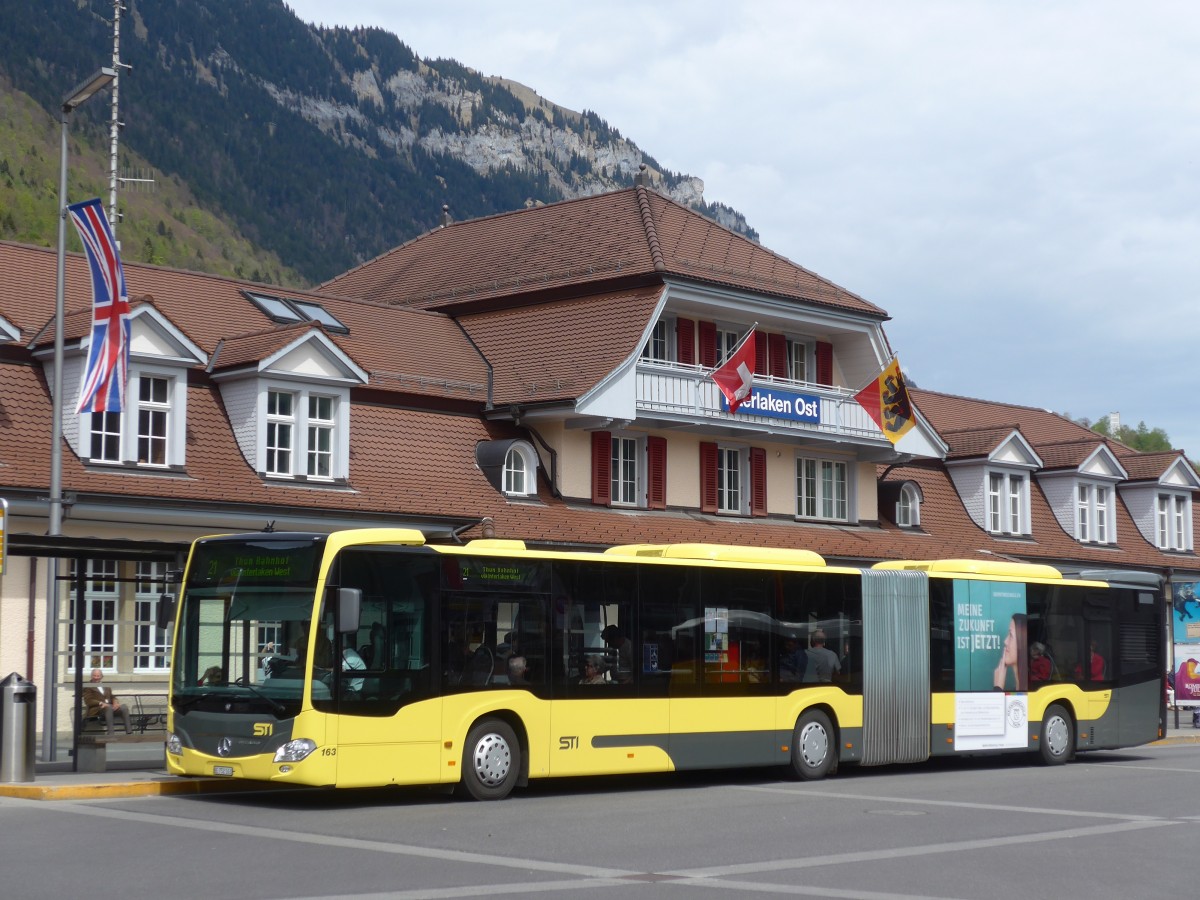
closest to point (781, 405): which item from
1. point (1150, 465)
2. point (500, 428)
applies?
point (500, 428)

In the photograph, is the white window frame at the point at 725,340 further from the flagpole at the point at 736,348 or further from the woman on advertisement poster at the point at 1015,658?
the woman on advertisement poster at the point at 1015,658

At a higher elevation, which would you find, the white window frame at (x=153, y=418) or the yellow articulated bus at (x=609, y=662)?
the white window frame at (x=153, y=418)

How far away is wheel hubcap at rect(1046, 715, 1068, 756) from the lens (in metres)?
26.4

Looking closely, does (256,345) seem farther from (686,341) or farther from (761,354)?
(761,354)

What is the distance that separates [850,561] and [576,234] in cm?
955

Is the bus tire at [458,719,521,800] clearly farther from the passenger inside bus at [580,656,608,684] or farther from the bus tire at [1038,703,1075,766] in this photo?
the bus tire at [1038,703,1075,766]

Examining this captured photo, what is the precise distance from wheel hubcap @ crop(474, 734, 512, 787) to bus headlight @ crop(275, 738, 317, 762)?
2277 millimetres

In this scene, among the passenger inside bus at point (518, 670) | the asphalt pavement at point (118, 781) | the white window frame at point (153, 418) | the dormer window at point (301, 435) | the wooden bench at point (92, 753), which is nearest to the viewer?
the asphalt pavement at point (118, 781)

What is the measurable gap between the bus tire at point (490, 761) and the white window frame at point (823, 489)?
20746mm

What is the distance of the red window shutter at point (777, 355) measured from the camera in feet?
126

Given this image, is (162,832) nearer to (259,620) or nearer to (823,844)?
(259,620)

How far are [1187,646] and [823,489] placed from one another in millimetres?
8687

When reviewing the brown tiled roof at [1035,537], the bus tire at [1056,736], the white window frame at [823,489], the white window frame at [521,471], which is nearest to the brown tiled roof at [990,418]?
the brown tiled roof at [1035,537]

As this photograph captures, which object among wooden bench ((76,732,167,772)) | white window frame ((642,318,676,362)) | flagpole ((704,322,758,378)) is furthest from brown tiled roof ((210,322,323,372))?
wooden bench ((76,732,167,772))
